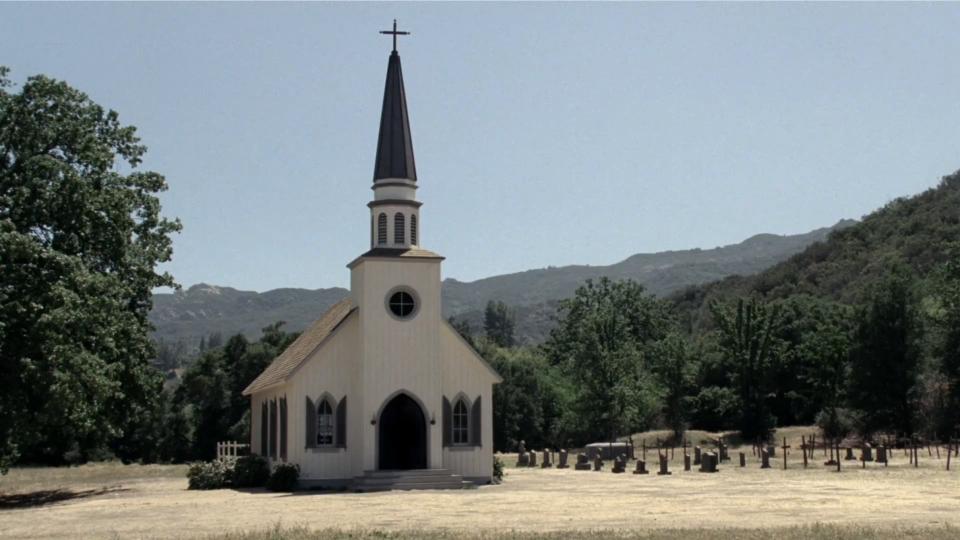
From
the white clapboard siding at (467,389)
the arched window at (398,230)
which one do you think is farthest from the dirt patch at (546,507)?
the arched window at (398,230)

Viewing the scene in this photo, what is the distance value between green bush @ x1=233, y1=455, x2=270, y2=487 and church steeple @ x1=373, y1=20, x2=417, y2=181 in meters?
10.7

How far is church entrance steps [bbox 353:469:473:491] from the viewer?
3638 centimetres

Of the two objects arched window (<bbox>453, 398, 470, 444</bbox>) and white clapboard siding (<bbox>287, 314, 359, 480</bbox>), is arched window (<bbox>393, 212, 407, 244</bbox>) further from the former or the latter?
arched window (<bbox>453, 398, 470, 444</bbox>)

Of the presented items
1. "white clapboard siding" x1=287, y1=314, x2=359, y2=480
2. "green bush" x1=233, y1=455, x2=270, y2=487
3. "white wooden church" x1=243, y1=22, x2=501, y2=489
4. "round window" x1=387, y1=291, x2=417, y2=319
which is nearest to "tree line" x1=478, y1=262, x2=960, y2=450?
"white wooden church" x1=243, y1=22, x2=501, y2=489

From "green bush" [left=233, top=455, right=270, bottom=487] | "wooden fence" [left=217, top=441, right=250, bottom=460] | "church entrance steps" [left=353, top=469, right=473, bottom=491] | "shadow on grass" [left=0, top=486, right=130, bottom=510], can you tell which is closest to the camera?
"shadow on grass" [left=0, top=486, right=130, bottom=510]

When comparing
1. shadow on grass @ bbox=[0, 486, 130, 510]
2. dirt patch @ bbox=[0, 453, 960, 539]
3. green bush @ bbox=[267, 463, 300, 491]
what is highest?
green bush @ bbox=[267, 463, 300, 491]

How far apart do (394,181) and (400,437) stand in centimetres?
879

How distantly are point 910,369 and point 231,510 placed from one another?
46.2m

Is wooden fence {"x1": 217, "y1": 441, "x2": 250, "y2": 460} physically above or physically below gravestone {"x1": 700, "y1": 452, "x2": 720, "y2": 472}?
above

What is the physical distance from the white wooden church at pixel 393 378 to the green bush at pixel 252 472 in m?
1.26

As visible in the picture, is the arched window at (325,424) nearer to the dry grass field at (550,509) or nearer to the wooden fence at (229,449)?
the dry grass field at (550,509)

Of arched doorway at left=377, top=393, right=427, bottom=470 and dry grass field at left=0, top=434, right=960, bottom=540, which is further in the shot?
arched doorway at left=377, top=393, right=427, bottom=470

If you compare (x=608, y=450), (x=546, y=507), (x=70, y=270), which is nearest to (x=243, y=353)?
(x=608, y=450)

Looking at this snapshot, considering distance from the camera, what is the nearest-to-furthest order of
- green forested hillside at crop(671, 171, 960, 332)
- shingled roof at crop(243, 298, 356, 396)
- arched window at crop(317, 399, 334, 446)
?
arched window at crop(317, 399, 334, 446), shingled roof at crop(243, 298, 356, 396), green forested hillside at crop(671, 171, 960, 332)
